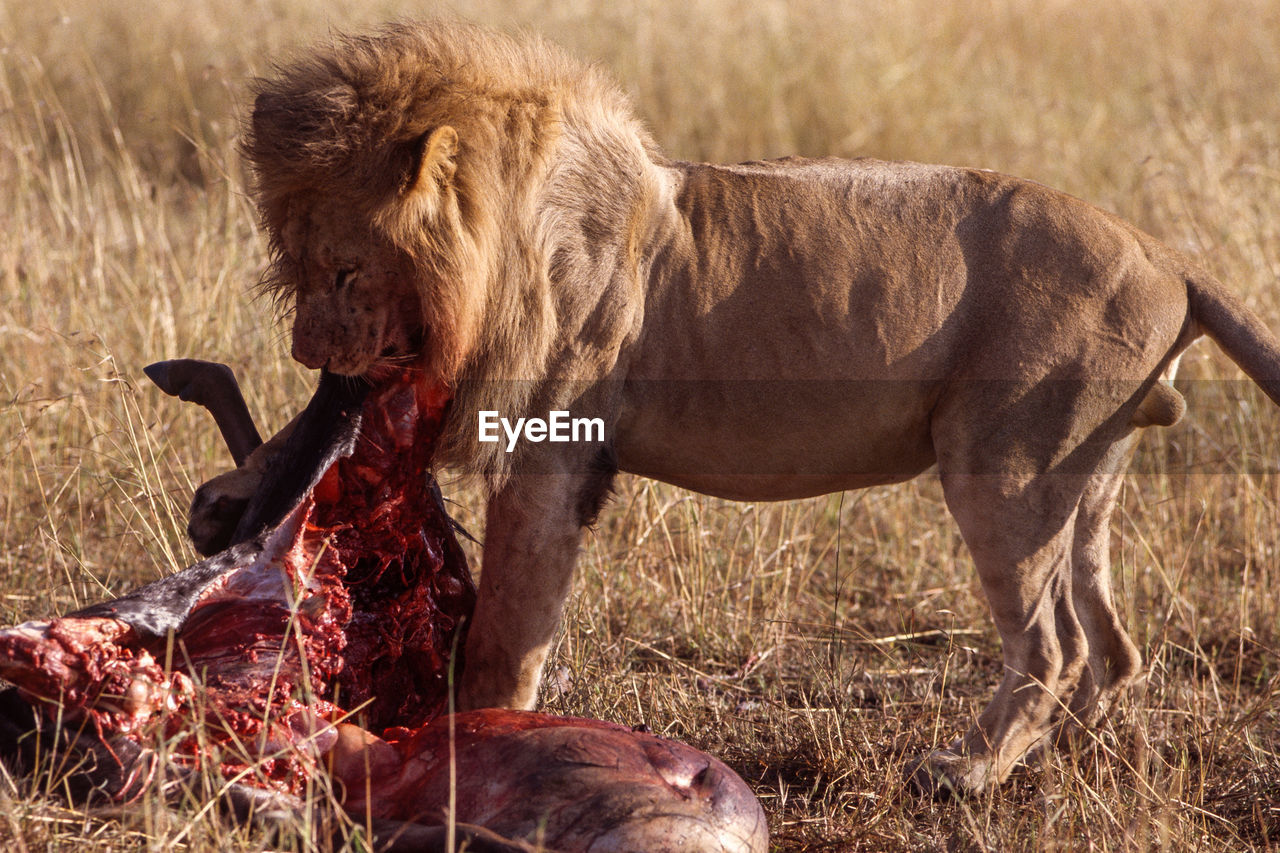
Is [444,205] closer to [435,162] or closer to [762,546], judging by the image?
[435,162]

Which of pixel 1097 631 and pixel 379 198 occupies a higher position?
pixel 379 198

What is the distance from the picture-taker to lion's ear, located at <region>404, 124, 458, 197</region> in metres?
2.46

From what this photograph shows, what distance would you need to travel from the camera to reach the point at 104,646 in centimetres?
229

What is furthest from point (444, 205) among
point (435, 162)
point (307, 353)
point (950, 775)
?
point (950, 775)

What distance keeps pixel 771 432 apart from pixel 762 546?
1.28m

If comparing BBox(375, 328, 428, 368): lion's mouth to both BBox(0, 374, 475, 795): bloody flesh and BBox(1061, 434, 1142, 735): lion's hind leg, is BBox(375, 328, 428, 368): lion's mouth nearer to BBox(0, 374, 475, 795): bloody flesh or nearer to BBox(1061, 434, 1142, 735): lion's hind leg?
BBox(0, 374, 475, 795): bloody flesh

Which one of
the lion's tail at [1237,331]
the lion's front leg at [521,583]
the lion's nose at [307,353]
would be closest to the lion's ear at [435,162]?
the lion's nose at [307,353]

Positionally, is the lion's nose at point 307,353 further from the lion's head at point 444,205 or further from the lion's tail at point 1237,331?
the lion's tail at point 1237,331

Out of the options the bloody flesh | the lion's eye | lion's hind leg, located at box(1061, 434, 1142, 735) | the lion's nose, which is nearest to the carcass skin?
→ the bloody flesh

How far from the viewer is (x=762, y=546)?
417cm

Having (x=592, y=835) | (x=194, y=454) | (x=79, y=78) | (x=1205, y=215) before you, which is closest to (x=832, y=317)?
(x=592, y=835)

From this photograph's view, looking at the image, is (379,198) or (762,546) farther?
(762,546)

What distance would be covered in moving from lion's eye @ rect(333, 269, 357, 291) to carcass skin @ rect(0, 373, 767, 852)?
0.23m

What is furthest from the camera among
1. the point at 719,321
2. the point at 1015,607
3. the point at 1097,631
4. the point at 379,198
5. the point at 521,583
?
the point at 1097,631
